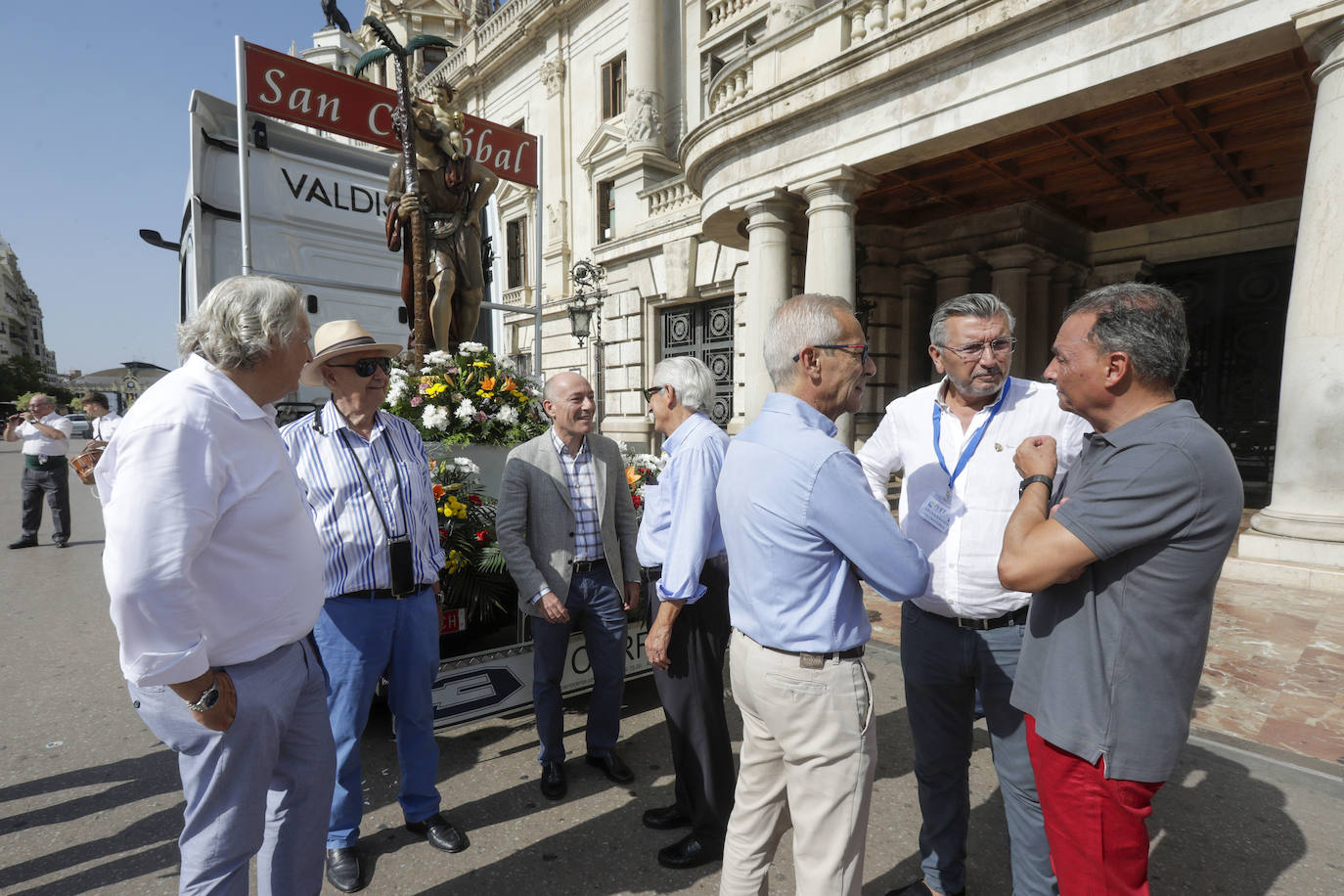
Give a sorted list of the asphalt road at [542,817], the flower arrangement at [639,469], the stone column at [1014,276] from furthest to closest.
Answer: the stone column at [1014,276], the flower arrangement at [639,469], the asphalt road at [542,817]

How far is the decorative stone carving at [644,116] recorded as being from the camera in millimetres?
15836

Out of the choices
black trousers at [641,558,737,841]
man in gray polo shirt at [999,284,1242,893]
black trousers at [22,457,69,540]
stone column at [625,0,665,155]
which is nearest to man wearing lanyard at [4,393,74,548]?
black trousers at [22,457,69,540]

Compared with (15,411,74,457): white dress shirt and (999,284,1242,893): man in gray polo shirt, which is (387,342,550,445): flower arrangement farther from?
(15,411,74,457): white dress shirt

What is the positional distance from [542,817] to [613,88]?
18.8 meters

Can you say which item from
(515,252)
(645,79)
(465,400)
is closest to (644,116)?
(645,79)

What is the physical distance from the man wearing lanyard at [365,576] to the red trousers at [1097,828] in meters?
2.08

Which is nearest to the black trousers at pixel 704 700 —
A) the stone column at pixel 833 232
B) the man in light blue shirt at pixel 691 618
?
the man in light blue shirt at pixel 691 618

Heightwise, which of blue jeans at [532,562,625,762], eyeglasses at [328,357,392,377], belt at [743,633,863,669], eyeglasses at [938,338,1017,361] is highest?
eyeglasses at [938,338,1017,361]

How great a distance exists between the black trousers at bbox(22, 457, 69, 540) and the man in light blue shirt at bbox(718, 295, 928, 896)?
394 inches

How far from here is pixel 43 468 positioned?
8.30 m

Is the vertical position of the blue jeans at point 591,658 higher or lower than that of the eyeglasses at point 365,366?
lower

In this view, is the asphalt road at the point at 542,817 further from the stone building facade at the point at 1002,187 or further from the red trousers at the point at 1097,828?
the stone building facade at the point at 1002,187

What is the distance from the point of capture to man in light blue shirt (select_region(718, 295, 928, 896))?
1605mm

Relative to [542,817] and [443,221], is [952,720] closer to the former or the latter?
[542,817]
